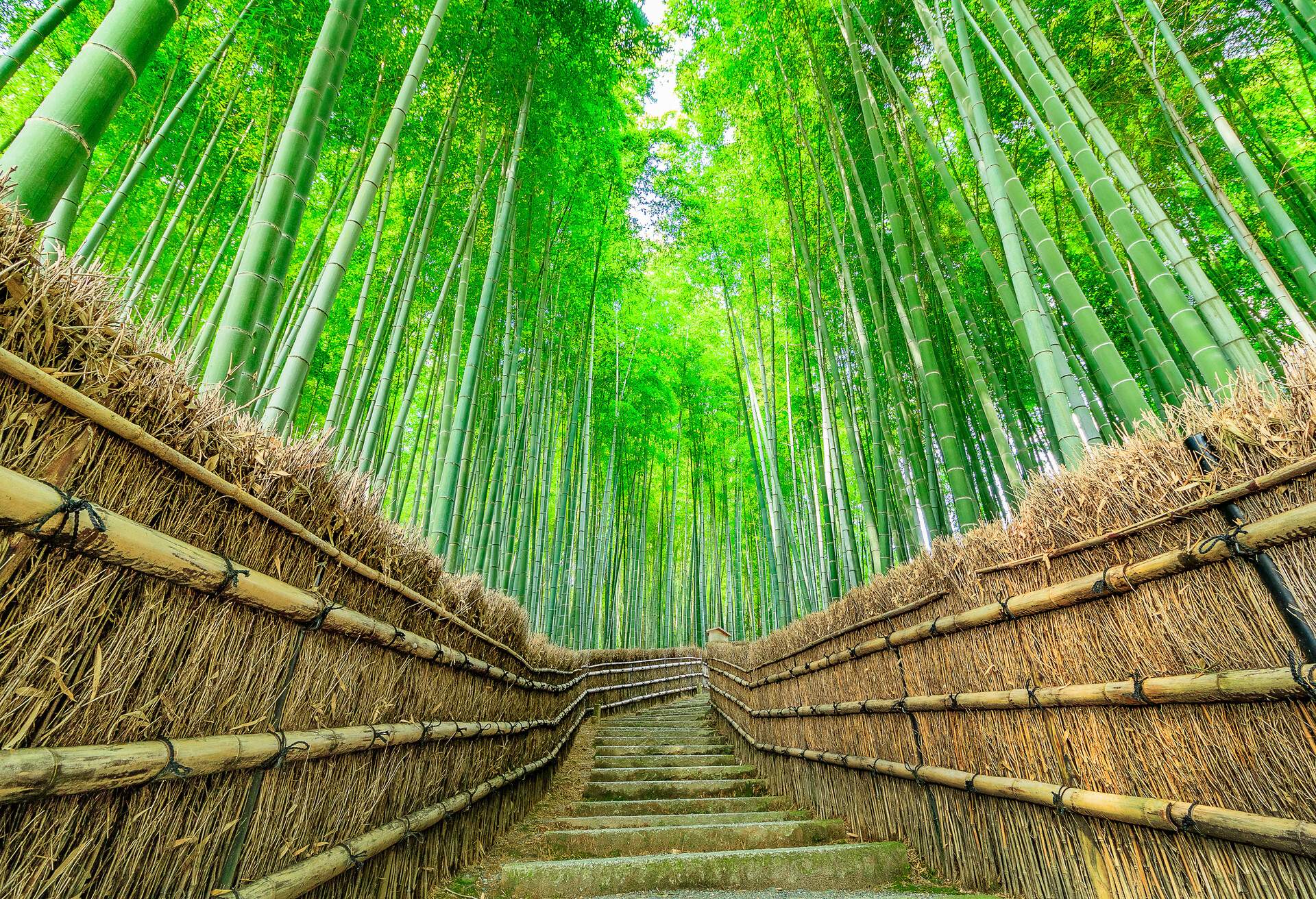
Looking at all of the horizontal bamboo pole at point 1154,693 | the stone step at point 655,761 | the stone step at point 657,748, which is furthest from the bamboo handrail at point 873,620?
the stone step at point 657,748

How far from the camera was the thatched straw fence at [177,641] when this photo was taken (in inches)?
31.3

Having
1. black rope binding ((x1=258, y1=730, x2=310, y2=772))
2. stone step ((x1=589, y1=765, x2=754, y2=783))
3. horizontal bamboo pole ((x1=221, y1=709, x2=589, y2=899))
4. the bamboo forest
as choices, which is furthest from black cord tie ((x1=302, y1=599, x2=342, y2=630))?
stone step ((x1=589, y1=765, x2=754, y2=783))

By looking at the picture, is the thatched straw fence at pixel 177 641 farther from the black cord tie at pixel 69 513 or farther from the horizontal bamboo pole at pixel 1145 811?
the horizontal bamboo pole at pixel 1145 811

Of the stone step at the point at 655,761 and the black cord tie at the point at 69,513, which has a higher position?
the black cord tie at the point at 69,513

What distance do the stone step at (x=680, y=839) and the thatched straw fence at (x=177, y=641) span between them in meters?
0.88

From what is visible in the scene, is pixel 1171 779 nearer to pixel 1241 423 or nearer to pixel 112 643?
pixel 1241 423

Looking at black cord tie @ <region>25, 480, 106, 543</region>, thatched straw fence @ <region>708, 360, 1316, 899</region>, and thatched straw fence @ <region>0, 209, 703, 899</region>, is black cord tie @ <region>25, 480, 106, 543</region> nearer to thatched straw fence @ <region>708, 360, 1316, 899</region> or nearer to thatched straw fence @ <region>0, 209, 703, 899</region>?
thatched straw fence @ <region>0, 209, 703, 899</region>

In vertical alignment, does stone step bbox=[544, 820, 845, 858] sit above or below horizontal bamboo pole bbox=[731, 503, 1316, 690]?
below

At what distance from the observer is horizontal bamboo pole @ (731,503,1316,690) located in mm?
1090

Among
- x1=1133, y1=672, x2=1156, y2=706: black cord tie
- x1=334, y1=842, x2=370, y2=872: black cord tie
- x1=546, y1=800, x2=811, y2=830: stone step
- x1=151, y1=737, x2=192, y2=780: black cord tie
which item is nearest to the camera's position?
x1=151, y1=737, x2=192, y2=780: black cord tie

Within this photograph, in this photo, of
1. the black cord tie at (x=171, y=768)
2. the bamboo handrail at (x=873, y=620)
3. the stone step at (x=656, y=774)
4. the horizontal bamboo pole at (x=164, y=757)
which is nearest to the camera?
the horizontal bamboo pole at (x=164, y=757)

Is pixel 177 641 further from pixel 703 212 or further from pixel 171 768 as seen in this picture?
pixel 703 212

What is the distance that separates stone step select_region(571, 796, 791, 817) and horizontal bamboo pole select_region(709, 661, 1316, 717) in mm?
1555

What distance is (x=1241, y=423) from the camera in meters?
1.19
